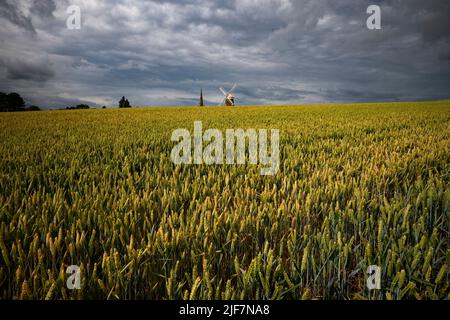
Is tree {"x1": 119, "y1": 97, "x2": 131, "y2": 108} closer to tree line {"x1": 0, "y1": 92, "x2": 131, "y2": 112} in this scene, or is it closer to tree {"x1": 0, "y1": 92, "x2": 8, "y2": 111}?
tree line {"x1": 0, "y1": 92, "x2": 131, "y2": 112}

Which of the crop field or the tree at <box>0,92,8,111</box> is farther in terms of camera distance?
the tree at <box>0,92,8,111</box>

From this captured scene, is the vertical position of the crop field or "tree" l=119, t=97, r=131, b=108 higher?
"tree" l=119, t=97, r=131, b=108

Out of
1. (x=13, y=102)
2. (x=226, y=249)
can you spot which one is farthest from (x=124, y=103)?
(x=226, y=249)

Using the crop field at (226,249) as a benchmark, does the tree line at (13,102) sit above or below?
above

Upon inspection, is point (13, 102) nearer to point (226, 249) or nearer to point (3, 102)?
point (3, 102)

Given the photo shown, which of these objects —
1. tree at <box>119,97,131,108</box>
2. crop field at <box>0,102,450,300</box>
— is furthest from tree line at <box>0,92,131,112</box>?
crop field at <box>0,102,450,300</box>

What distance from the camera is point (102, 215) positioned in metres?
2.12

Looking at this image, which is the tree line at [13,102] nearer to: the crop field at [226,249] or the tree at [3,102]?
the tree at [3,102]

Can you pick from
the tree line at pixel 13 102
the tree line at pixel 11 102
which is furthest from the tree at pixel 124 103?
the tree line at pixel 11 102

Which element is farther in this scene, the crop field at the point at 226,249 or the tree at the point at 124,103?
the tree at the point at 124,103
